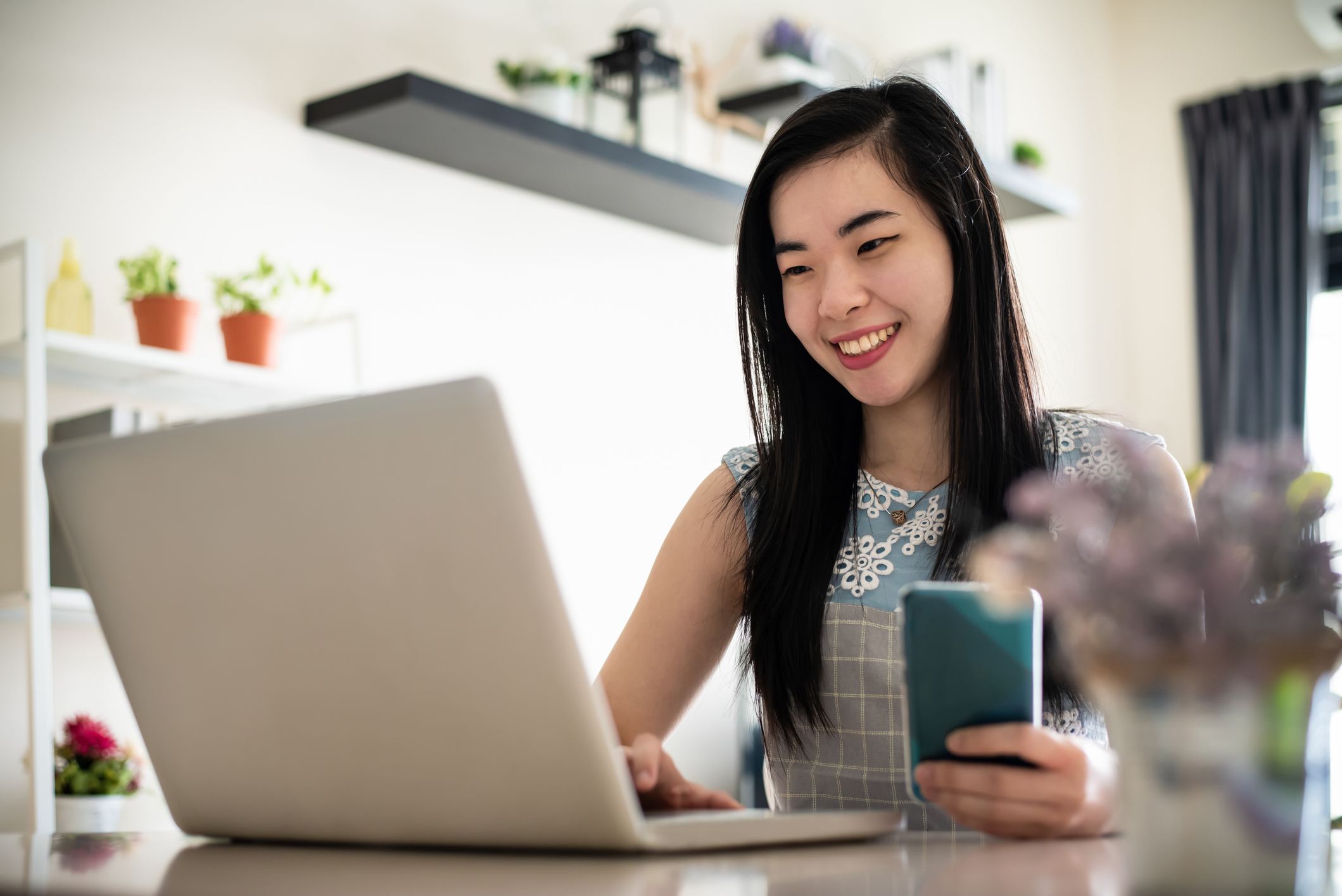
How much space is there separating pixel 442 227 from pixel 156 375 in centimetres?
81

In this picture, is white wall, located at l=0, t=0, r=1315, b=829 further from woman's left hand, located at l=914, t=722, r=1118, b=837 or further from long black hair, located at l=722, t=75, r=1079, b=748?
woman's left hand, located at l=914, t=722, r=1118, b=837

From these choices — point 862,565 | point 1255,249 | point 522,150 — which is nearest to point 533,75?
point 522,150


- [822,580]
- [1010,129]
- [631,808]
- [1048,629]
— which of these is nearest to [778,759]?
[822,580]

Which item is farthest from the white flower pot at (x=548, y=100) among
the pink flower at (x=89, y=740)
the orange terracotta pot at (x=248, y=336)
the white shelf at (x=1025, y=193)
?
the pink flower at (x=89, y=740)

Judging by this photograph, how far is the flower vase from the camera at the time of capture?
1.51ft

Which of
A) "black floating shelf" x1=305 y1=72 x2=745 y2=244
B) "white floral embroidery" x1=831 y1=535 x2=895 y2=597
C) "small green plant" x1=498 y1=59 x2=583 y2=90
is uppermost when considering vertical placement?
"small green plant" x1=498 y1=59 x2=583 y2=90

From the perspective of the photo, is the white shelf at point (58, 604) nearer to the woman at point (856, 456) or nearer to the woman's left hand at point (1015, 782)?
the woman at point (856, 456)

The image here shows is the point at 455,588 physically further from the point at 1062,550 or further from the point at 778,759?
the point at 778,759

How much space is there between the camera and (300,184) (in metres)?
2.58

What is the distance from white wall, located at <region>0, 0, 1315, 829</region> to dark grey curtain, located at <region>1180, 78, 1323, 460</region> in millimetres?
249

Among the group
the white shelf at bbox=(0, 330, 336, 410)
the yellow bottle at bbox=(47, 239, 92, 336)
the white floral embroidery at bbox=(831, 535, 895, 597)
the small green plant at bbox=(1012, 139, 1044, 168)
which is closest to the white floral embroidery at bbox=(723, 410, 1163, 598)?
the white floral embroidery at bbox=(831, 535, 895, 597)

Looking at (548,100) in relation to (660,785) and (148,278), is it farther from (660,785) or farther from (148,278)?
(660,785)

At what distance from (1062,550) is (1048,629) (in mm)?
736

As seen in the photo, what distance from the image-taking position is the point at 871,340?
135cm
